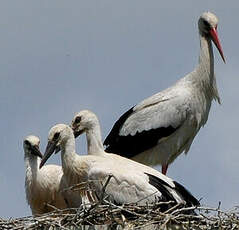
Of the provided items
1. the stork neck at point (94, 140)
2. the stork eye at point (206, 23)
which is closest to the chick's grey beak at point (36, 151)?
the stork neck at point (94, 140)

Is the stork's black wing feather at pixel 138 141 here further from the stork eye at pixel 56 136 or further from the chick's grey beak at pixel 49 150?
the stork eye at pixel 56 136

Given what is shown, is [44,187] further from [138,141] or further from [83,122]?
[138,141]

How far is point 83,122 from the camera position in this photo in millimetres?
12969

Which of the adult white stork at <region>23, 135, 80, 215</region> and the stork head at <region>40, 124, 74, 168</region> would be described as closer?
the stork head at <region>40, 124, 74, 168</region>

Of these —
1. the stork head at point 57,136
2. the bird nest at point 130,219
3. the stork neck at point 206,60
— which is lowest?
the bird nest at point 130,219

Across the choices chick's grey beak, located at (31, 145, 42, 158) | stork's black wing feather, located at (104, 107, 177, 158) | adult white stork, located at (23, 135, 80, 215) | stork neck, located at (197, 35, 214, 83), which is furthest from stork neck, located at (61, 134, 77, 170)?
stork neck, located at (197, 35, 214, 83)

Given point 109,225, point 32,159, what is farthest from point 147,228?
point 32,159

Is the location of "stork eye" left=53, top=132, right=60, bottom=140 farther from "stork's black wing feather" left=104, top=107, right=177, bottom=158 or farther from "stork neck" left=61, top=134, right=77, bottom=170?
"stork's black wing feather" left=104, top=107, right=177, bottom=158

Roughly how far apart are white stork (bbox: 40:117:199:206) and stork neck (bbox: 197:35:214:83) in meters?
2.67

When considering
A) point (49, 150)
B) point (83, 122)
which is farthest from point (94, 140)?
point (49, 150)

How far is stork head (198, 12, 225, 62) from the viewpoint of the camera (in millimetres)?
14625

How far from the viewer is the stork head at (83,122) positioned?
12.9m

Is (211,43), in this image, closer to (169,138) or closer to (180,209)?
(169,138)

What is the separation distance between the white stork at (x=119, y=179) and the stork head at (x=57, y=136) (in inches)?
0.6
